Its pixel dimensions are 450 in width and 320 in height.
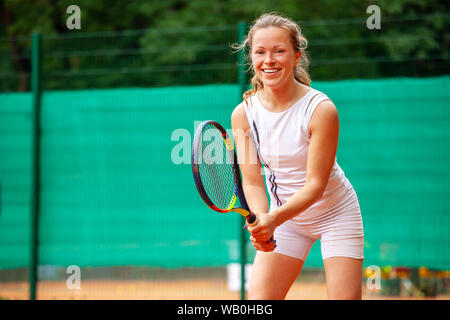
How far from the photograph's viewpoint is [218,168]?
12.5ft

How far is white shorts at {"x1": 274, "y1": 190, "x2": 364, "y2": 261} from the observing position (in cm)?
353

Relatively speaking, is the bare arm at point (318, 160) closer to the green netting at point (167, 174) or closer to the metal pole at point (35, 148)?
the green netting at point (167, 174)

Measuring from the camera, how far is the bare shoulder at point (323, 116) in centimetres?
339

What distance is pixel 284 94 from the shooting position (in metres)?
3.55

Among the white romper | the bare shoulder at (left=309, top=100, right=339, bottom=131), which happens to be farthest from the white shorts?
the bare shoulder at (left=309, top=100, right=339, bottom=131)

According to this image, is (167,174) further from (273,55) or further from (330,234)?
(273,55)

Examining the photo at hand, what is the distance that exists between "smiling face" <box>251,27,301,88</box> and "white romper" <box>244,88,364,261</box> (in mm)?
175

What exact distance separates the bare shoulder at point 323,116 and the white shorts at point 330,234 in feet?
1.74

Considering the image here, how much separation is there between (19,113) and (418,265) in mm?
4526

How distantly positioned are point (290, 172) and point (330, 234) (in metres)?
0.41
